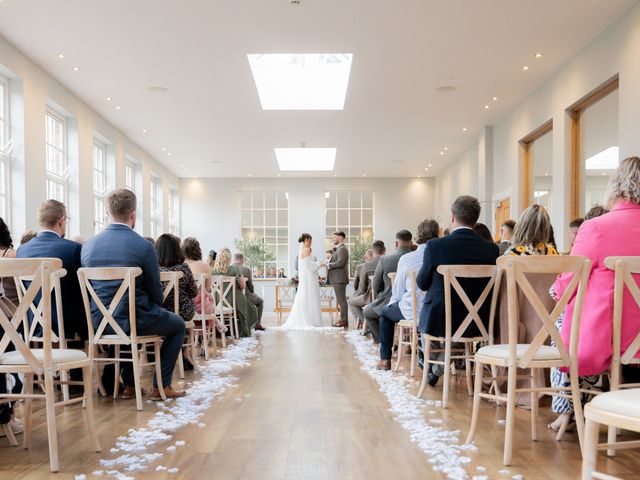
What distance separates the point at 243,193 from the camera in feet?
64.0

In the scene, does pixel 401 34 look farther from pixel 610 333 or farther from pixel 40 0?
pixel 610 333

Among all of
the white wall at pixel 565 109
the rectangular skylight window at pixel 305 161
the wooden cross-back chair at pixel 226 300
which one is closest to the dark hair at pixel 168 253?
the wooden cross-back chair at pixel 226 300

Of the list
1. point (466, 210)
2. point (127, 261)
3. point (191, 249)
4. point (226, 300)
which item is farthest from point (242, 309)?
point (466, 210)

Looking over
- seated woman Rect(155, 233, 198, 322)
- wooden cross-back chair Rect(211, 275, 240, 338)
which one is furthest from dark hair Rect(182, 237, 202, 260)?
seated woman Rect(155, 233, 198, 322)

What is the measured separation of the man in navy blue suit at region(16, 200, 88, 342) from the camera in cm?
419

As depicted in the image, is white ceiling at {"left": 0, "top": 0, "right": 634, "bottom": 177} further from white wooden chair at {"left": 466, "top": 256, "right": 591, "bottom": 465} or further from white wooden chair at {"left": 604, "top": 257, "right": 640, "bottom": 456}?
white wooden chair at {"left": 604, "top": 257, "right": 640, "bottom": 456}

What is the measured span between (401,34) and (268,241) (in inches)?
507

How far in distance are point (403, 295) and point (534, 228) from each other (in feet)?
5.11

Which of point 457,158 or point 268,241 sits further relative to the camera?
point 268,241

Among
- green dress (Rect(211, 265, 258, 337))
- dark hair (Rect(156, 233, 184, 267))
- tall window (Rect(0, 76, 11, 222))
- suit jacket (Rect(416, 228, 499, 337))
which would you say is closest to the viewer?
suit jacket (Rect(416, 228, 499, 337))

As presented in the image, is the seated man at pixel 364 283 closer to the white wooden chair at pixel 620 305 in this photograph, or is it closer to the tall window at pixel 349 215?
the white wooden chair at pixel 620 305

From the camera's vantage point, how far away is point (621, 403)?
5.70 ft

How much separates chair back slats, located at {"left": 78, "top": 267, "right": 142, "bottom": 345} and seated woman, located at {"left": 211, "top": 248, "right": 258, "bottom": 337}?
4.05m

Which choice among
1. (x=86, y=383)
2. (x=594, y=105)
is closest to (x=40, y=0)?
(x=86, y=383)
